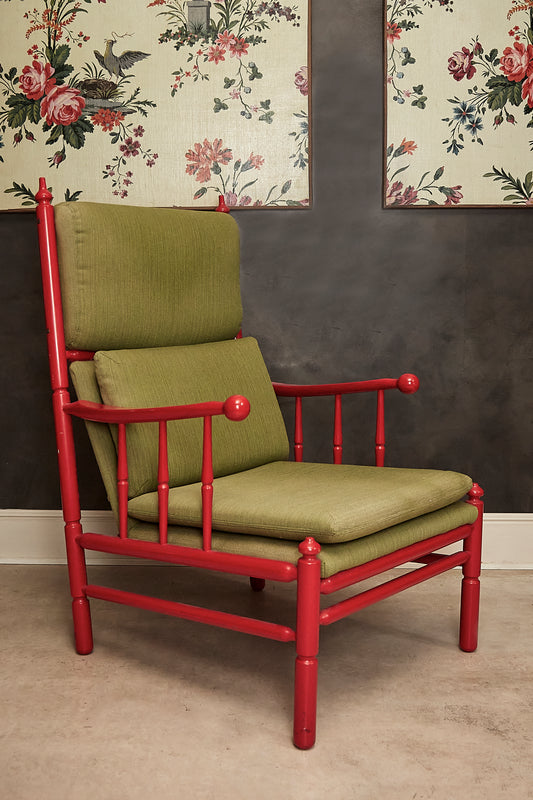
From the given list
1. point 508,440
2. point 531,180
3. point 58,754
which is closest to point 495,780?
point 58,754

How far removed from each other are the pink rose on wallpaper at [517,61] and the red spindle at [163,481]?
172cm

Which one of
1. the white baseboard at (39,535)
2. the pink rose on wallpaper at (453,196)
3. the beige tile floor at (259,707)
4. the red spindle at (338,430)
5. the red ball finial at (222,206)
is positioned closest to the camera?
the beige tile floor at (259,707)

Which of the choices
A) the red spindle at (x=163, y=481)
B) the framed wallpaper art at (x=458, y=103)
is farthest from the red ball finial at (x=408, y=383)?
the framed wallpaper art at (x=458, y=103)

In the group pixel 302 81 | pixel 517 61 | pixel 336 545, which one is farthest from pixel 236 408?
pixel 517 61

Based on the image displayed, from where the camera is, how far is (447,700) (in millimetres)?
1746

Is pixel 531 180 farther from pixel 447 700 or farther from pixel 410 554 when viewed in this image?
pixel 447 700

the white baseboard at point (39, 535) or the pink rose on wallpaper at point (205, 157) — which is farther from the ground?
the pink rose on wallpaper at point (205, 157)

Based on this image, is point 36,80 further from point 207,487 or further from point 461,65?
point 207,487

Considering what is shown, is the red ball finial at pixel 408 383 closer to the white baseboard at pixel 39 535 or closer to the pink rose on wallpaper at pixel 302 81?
the pink rose on wallpaper at pixel 302 81

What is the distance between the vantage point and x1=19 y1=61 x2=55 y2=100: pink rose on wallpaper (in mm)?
2662

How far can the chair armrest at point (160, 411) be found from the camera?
1527 mm

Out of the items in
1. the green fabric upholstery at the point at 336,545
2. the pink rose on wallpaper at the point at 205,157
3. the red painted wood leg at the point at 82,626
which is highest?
the pink rose on wallpaper at the point at 205,157

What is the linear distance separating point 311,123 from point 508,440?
4.04 ft

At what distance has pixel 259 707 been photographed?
5.63 feet
